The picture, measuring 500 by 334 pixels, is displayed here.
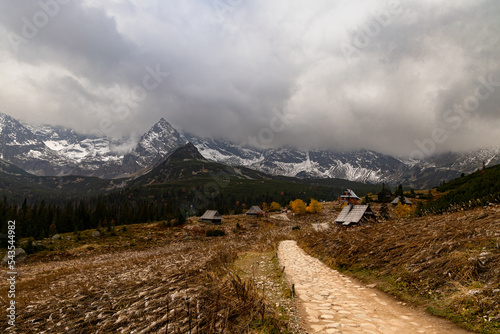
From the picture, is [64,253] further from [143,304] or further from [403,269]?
[403,269]

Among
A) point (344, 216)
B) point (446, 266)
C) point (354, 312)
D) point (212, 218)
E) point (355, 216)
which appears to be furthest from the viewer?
point (212, 218)

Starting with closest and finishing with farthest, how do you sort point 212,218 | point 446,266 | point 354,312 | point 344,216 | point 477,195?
point 354,312, point 446,266, point 477,195, point 344,216, point 212,218

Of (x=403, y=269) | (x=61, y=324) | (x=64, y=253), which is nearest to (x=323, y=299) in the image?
(x=403, y=269)

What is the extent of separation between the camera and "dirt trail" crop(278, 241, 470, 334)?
22.1 ft

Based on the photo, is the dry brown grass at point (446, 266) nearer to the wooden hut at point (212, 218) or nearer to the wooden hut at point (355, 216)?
the wooden hut at point (355, 216)

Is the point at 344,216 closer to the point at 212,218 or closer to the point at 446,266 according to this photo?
the point at 446,266

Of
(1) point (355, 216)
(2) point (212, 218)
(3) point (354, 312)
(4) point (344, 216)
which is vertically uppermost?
(1) point (355, 216)

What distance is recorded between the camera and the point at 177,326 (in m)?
6.23

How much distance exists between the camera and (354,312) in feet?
26.2

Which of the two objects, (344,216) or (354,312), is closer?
(354,312)

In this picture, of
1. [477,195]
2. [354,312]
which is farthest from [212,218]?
[354,312]

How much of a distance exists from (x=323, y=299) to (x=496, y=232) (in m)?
8.40

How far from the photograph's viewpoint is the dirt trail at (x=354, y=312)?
6738mm

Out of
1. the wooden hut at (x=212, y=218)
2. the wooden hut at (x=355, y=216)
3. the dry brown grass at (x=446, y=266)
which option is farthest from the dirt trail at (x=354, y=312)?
the wooden hut at (x=212, y=218)
